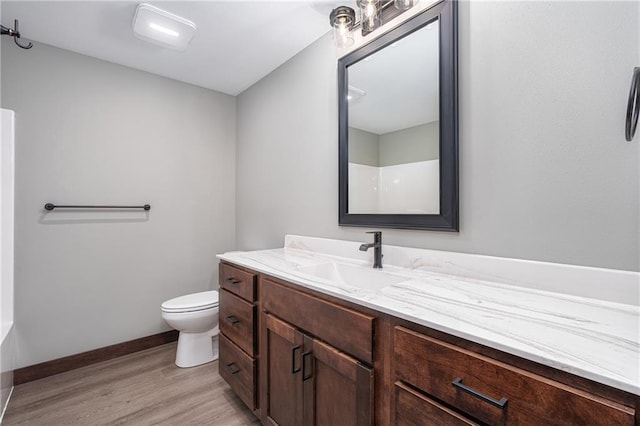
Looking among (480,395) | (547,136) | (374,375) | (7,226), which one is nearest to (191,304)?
(7,226)

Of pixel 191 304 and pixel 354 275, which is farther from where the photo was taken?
pixel 191 304

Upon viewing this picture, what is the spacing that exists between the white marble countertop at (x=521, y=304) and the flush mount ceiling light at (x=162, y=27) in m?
1.62

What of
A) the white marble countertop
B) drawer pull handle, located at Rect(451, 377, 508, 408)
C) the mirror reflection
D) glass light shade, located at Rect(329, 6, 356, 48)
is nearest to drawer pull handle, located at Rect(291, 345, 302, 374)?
the white marble countertop

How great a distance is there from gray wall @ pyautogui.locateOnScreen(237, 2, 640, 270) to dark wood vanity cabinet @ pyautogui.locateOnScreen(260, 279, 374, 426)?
24.0 inches

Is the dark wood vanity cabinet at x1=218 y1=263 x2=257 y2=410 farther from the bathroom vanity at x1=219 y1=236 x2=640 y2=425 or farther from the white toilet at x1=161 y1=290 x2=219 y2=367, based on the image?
the white toilet at x1=161 y1=290 x2=219 y2=367

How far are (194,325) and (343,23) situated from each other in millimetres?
2204

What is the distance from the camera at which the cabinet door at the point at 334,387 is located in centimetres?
92

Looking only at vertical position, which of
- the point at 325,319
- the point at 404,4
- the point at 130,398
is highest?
the point at 404,4

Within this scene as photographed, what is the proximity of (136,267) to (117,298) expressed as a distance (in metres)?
0.27

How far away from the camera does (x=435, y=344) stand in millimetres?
740

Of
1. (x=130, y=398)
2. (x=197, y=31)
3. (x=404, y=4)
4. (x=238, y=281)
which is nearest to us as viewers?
(x=404, y=4)

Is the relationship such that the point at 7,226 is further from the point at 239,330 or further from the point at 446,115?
the point at 446,115

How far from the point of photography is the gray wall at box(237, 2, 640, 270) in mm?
886

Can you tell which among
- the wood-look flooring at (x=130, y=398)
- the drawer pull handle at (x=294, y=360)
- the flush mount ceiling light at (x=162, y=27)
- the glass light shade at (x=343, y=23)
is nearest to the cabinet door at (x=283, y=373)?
the drawer pull handle at (x=294, y=360)
